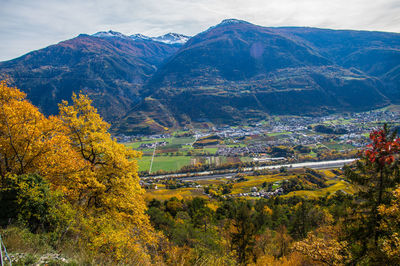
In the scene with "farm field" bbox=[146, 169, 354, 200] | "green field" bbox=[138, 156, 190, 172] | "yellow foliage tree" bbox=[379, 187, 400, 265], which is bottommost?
"green field" bbox=[138, 156, 190, 172]

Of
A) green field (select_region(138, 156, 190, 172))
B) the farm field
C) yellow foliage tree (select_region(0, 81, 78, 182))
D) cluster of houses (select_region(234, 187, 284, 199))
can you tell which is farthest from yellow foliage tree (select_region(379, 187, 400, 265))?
green field (select_region(138, 156, 190, 172))

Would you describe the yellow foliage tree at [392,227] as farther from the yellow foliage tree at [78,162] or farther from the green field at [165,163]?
the green field at [165,163]

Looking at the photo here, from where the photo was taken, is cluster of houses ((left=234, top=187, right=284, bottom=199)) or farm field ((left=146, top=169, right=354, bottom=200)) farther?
farm field ((left=146, top=169, right=354, bottom=200))

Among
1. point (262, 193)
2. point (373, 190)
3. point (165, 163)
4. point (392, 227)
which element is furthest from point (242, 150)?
point (392, 227)

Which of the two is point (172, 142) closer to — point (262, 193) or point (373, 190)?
point (262, 193)

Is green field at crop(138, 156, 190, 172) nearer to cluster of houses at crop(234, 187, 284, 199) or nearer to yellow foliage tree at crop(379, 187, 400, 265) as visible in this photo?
cluster of houses at crop(234, 187, 284, 199)
